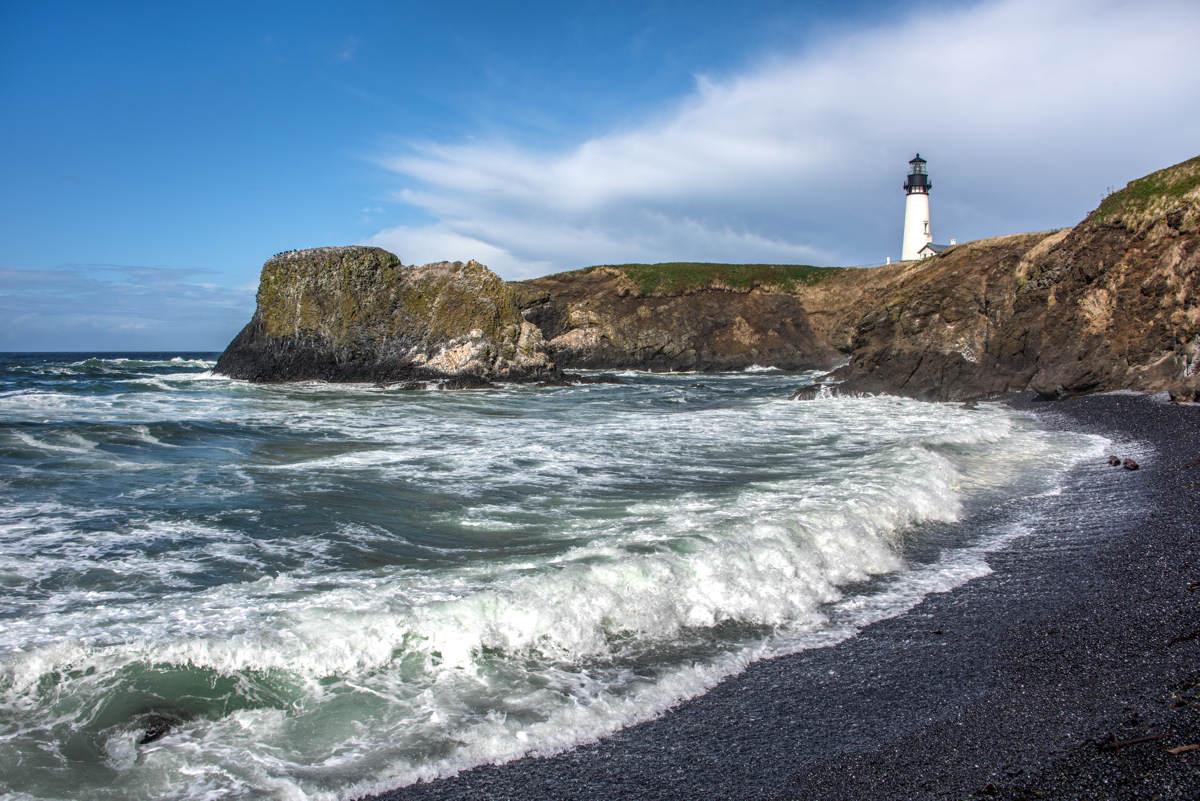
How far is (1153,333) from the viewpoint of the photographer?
20594 millimetres

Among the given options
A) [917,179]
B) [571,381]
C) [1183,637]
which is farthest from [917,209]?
[1183,637]

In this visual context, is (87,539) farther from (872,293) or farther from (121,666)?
(872,293)

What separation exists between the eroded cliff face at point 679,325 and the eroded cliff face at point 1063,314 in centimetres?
3017

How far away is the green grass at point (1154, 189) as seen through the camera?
2184 centimetres

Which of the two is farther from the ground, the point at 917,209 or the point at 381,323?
the point at 917,209

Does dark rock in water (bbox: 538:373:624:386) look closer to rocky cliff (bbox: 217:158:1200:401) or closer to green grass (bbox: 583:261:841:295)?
rocky cliff (bbox: 217:158:1200:401)

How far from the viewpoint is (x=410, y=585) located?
6.35 m

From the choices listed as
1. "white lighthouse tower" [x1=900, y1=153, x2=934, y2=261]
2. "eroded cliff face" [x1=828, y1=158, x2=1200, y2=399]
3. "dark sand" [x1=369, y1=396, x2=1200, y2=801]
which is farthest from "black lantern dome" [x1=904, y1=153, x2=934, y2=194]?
"dark sand" [x1=369, y1=396, x2=1200, y2=801]

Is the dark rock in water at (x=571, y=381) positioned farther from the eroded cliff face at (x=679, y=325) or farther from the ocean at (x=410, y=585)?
the ocean at (x=410, y=585)

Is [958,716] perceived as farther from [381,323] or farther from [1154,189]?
[381,323]

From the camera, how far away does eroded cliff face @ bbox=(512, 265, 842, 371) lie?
202 feet

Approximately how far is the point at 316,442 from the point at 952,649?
1294cm

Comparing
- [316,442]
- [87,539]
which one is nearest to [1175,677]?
[87,539]

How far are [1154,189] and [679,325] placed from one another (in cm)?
4132
